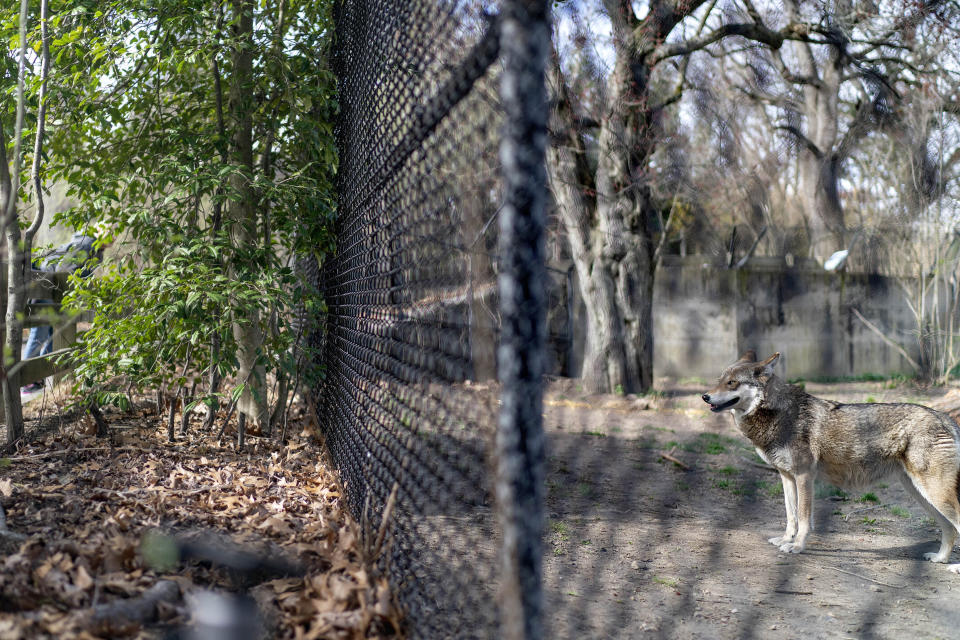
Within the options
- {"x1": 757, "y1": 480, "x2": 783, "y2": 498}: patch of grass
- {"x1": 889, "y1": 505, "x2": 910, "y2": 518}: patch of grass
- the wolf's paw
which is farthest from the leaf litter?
{"x1": 889, "y1": 505, "x2": 910, "y2": 518}: patch of grass

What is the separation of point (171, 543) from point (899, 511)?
5.38 metres

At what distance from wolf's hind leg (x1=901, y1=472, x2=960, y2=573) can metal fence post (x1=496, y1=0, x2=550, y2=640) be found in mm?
4069

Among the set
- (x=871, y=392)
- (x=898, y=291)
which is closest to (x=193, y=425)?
(x=871, y=392)

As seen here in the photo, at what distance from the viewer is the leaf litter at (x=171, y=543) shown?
7.23ft

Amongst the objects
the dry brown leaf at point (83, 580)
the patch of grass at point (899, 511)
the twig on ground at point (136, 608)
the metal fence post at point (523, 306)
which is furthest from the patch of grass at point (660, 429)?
the metal fence post at point (523, 306)

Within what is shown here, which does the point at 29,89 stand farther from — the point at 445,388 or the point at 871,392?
the point at 871,392

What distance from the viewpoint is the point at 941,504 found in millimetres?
4602

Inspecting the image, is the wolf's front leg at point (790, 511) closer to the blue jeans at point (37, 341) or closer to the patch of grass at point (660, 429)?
the patch of grass at point (660, 429)

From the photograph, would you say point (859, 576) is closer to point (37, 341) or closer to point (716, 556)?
point (716, 556)

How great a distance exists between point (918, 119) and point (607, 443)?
9.73 m

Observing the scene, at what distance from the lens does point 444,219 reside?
260cm

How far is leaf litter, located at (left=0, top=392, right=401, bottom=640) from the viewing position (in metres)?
2.20

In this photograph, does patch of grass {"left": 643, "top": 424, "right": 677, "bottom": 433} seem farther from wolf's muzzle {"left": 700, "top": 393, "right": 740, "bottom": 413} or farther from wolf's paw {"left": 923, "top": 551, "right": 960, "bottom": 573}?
wolf's paw {"left": 923, "top": 551, "right": 960, "bottom": 573}

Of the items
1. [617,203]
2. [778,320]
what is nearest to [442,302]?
[617,203]
